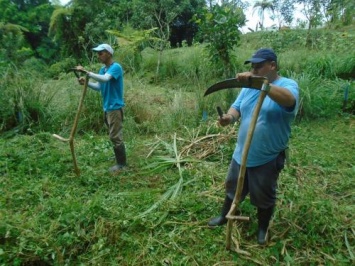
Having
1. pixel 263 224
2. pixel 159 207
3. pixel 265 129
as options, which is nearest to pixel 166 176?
pixel 159 207

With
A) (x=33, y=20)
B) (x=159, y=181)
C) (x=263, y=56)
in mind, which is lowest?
(x=159, y=181)

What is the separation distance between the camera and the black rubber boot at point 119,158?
4.16m

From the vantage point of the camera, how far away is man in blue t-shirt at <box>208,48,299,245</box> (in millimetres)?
2207

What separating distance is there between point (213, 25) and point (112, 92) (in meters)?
3.82

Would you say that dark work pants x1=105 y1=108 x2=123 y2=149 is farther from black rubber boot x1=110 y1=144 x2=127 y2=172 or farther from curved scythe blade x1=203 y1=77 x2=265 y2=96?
curved scythe blade x1=203 y1=77 x2=265 y2=96

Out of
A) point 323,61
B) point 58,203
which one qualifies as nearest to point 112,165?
point 58,203

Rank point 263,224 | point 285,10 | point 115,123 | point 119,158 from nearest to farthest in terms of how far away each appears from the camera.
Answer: point 263,224
point 115,123
point 119,158
point 285,10

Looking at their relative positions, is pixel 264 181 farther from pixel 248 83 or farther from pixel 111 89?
pixel 111 89

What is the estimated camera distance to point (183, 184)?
12.0ft

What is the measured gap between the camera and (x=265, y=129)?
2.34 m

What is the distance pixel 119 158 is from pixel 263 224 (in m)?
2.11

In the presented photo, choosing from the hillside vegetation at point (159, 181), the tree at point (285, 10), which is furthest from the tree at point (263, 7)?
the hillside vegetation at point (159, 181)

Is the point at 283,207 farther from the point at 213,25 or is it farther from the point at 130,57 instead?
the point at 130,57

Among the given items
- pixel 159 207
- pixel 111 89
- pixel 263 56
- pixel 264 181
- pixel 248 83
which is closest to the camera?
pixel 248 83
